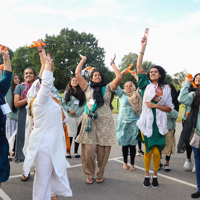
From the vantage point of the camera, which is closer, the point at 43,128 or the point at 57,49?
the point at 43,128

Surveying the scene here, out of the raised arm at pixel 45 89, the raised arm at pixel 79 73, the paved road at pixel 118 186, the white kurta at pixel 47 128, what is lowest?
the paved road at pixel 118 186

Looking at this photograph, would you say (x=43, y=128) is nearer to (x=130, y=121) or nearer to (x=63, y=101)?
(x=130, y=121)

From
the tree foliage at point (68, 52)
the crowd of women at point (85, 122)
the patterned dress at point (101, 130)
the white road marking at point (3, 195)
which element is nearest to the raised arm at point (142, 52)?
the crowd of women at point (85, 122)

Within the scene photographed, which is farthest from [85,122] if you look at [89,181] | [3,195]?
[3,195]

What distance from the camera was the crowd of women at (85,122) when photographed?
2805 mm

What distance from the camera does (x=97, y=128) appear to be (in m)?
4.16

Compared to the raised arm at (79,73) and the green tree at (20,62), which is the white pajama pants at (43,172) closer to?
the raised arm at (79,73)

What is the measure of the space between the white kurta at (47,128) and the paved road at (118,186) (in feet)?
3.27

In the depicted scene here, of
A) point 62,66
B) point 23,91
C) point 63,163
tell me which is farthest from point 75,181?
point 62,66

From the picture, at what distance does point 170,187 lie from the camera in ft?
13.0

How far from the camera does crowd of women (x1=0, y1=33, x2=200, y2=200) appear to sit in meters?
2.80

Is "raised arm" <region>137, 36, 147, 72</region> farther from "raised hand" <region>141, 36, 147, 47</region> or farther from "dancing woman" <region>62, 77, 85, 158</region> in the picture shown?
"dancing woman" <region>62, 77, 85, 158</region>

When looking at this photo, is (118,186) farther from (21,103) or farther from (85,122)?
(21,103)

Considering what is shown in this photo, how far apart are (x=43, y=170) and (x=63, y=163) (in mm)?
265
